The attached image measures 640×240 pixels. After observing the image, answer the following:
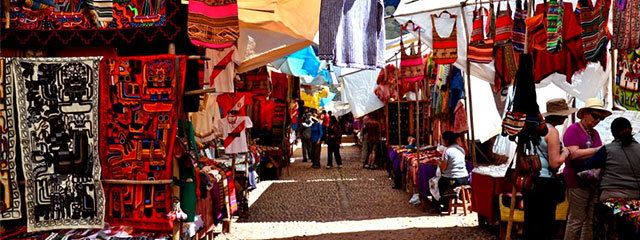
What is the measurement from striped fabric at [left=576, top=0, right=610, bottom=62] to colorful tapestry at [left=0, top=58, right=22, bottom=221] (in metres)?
5.41

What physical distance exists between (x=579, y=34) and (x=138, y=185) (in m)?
4.88

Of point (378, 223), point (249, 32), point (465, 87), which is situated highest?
point (249, 32)

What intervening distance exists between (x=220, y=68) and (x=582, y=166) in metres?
4.62

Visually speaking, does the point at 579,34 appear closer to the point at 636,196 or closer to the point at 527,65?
the point at 527,65

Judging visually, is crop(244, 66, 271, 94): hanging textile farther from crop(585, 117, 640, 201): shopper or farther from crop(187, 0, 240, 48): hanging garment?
crop(585, 117, 640, 201): shopper

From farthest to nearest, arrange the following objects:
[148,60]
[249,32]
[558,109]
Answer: [249,32] → [558,109] → [148,60]

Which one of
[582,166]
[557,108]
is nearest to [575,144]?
[582,166]

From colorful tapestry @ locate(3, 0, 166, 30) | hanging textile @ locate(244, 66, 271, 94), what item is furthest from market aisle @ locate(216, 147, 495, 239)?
colorful tapestry @ locate(3, 0, 166, 30)

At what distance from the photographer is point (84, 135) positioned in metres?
4.48

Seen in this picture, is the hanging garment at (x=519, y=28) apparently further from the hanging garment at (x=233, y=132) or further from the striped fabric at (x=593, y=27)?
the hanging garment at (x=233, y=132)

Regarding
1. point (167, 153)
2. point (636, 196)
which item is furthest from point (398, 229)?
point (167, 153)

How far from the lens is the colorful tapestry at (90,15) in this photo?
4.58 m

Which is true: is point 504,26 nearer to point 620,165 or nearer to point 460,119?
point 620,165

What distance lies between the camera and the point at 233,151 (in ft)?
25.1
